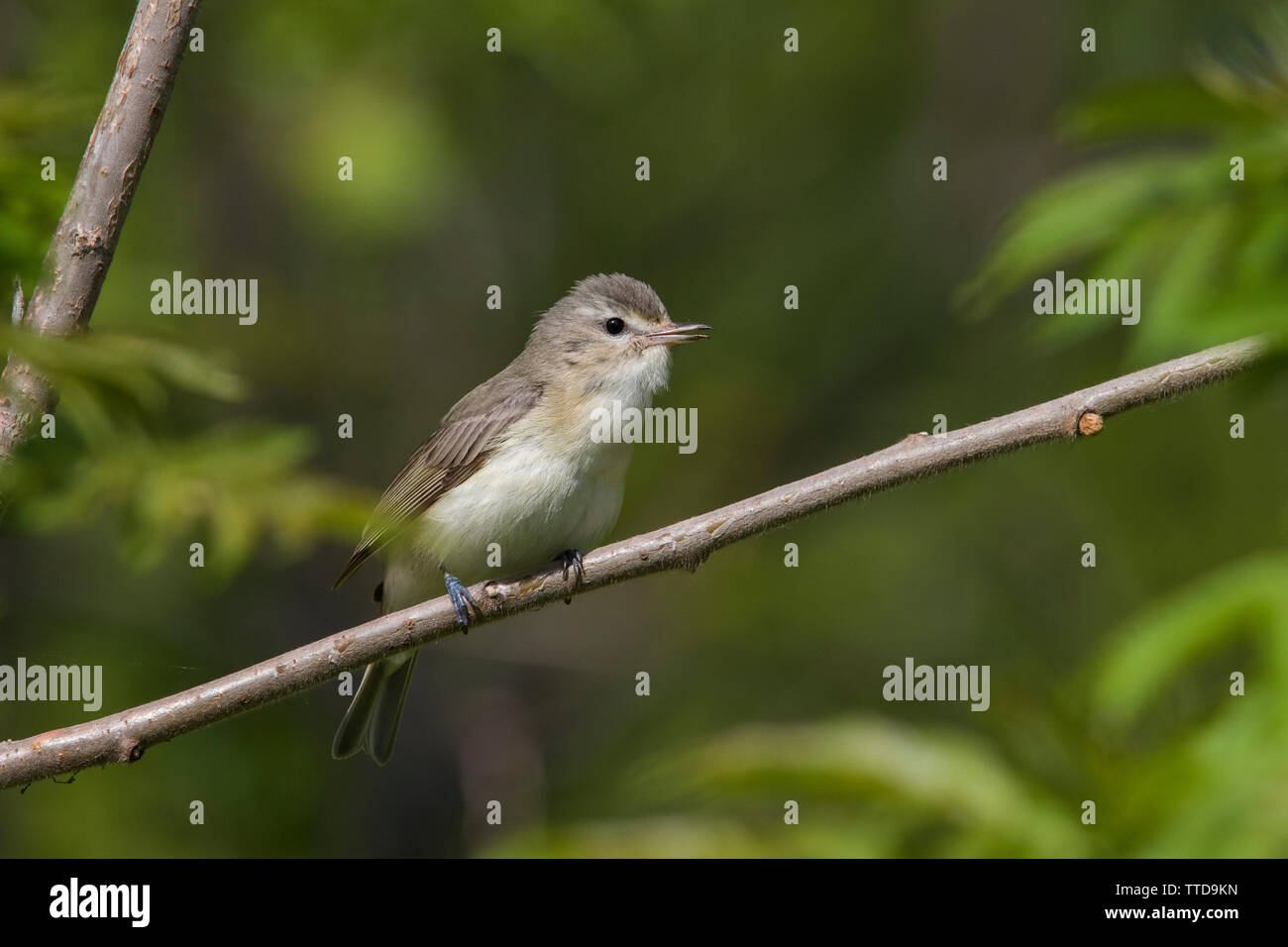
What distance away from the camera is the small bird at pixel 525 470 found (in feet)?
17.3

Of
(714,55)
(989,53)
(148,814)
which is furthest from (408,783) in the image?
(989,53)

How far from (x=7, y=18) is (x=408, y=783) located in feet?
18.2

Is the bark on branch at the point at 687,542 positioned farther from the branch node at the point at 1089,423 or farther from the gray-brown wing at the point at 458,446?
the gray-brown wing at the point at 458,446

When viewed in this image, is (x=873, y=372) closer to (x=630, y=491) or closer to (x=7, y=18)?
(x=630, y=491)

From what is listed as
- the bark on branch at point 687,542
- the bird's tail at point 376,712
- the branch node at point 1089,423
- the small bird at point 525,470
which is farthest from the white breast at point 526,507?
the branch node at point 1089,423

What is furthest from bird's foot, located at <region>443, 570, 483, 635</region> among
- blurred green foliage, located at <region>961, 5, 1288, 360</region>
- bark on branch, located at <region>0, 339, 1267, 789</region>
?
blurred green foliage, located at <region>961, 5, 1288, 360</region>

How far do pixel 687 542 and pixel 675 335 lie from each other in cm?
243

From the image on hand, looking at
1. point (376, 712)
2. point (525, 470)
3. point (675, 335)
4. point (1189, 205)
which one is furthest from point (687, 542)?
point (376, 712)

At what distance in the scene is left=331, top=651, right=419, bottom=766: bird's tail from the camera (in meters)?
5.74

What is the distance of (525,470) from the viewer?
5.37 m

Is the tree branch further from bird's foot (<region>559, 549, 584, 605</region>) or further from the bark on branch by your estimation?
bird's foot (<region>559, 549, 584, 605</region>)

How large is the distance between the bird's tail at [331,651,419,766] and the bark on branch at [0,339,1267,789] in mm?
2455

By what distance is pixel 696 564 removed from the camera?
3383mm

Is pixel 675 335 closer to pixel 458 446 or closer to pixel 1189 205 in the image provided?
pixel 458 446
